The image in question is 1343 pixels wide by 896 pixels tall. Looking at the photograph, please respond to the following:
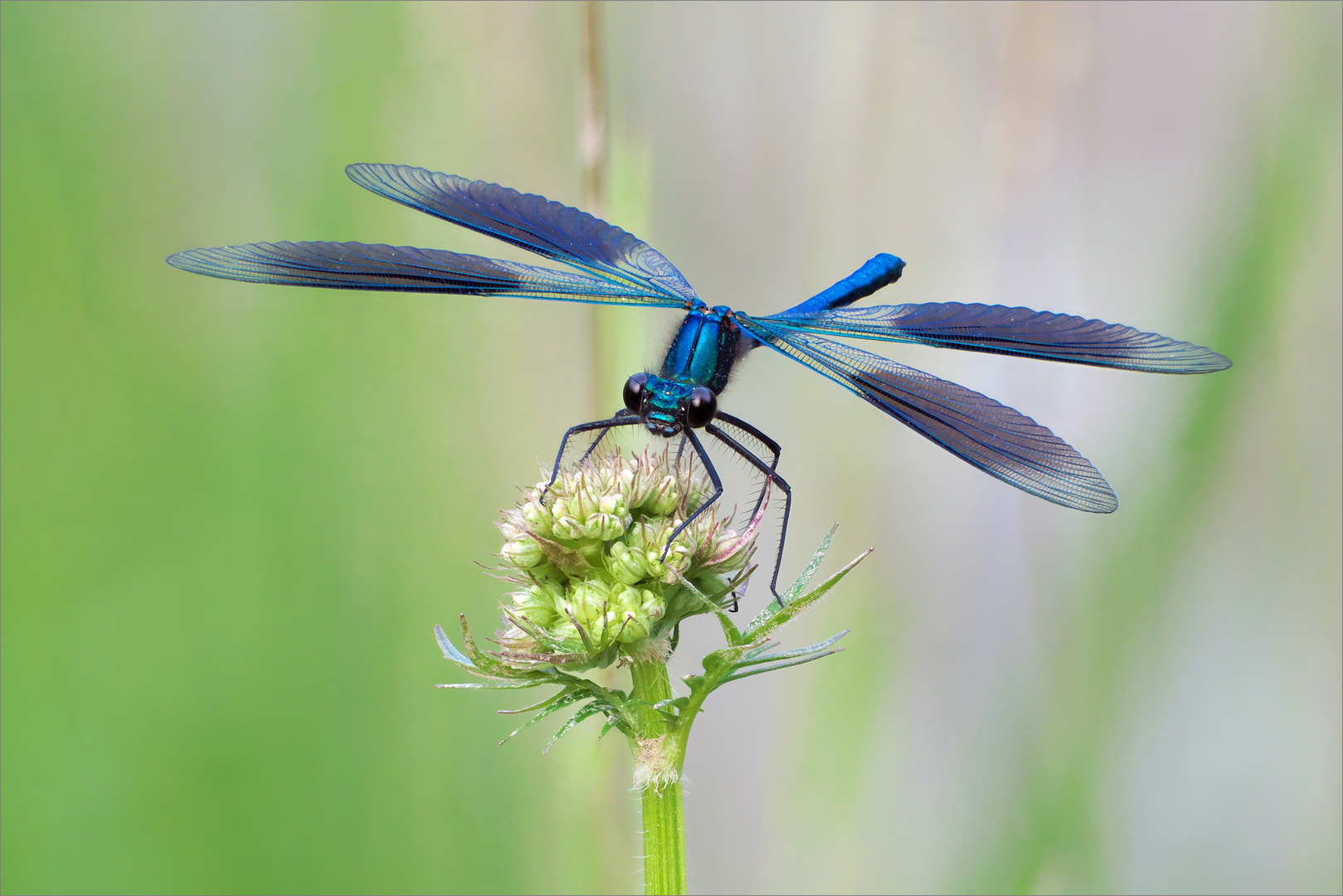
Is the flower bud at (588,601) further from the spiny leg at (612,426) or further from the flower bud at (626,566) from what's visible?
the spiny leg at (612,426)

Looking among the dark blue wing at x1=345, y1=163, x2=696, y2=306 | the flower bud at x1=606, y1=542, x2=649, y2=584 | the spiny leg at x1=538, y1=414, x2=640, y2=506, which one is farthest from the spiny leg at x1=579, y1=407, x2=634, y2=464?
the flower bud at x1=606, y1=542, x2=649, y2=584

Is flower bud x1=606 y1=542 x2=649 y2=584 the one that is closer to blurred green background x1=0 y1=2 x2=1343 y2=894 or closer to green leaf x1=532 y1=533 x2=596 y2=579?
green leaf x1=532 y1=533 x2=596 y2=579

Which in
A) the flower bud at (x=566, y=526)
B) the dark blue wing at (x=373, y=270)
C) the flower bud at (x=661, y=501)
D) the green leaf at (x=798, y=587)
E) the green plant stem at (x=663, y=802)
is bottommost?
the green plant stem at (x=663, y=802)

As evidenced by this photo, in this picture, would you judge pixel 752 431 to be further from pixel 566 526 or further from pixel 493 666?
pixel 493 666

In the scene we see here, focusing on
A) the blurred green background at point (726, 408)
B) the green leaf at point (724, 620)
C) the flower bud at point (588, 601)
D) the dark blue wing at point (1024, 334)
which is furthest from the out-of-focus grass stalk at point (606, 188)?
the green leaf at point (724, 620)

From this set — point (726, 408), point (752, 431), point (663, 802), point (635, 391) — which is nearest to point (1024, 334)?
→ point (752, 431)

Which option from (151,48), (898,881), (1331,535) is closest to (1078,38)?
(1331,535)

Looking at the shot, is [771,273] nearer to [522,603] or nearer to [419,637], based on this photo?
[419,637]
